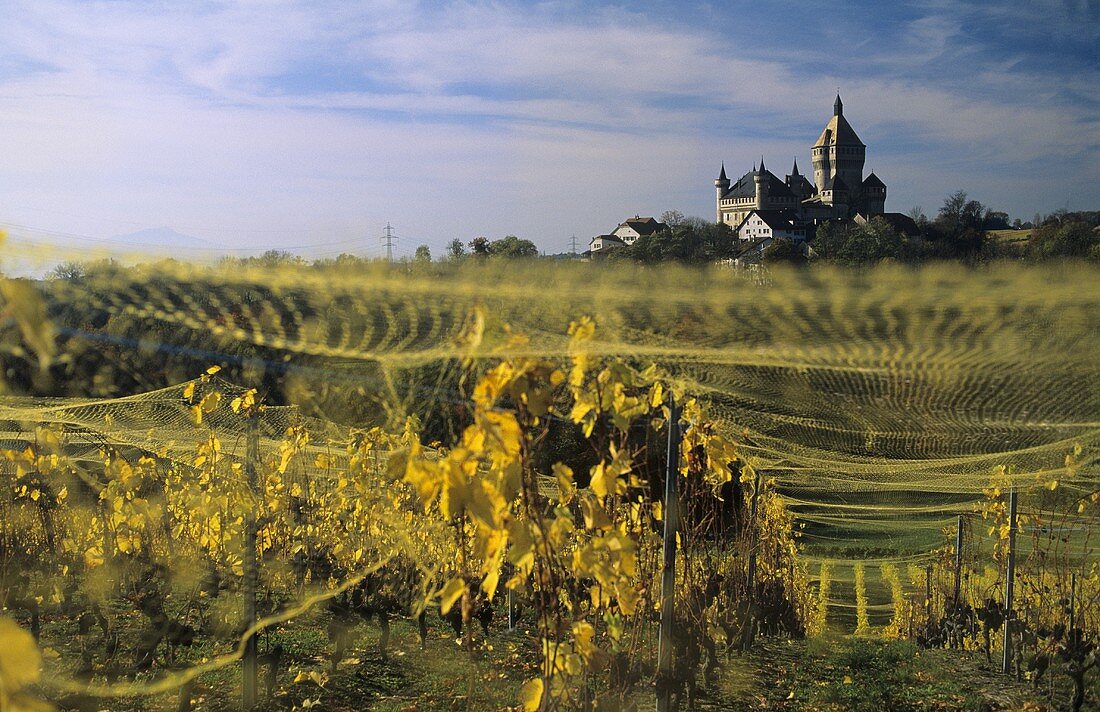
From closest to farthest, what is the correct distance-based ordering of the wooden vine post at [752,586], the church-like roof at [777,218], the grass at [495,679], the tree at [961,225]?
the grass at [495,679] < the wooden vine post at [752,586] < the tree at [961,225] < the church-like roof at [777,218]

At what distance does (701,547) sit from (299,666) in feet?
7.38

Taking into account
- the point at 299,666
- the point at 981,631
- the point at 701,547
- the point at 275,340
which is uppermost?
the point at 275,340

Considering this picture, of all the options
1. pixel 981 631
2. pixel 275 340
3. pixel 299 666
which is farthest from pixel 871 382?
pixel 981 631

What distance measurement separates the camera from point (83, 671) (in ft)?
11.4

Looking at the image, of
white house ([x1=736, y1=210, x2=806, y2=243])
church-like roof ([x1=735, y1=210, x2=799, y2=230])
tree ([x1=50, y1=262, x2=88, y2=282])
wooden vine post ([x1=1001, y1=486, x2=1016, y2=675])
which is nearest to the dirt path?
wooden vine post ([x1=1001, y1=486, x2=1016, y2=675])

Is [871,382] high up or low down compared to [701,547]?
up

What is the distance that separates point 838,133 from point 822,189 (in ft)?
27.8

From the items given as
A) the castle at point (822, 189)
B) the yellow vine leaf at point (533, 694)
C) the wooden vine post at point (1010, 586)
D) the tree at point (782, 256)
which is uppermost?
the castle at point (822, 189)

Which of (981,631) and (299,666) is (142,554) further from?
(981,631)

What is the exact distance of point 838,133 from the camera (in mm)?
107250

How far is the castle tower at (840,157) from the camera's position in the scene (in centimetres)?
10562

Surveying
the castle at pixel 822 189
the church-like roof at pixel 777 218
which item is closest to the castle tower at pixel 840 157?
the castle at pixel 822 189

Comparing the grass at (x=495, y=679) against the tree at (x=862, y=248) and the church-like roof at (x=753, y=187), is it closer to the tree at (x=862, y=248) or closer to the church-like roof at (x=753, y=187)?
the tree at (x=862, y=248)

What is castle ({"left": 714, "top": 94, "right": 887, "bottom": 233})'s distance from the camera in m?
100
